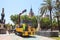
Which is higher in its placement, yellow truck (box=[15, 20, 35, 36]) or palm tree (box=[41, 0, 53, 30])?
palm tree (box=[41, 0, 53, 30])

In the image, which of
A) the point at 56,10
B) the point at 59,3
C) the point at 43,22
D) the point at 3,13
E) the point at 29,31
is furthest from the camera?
the point at 43,22

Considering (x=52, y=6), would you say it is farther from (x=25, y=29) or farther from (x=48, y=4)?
(x=25, y=29)

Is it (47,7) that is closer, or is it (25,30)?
(25,30)

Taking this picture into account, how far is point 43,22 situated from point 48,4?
3434 centimetres

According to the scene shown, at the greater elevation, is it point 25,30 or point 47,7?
point 47,7

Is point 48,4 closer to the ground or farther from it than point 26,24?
farther from it

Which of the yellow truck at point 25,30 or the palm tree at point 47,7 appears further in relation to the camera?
the palm tree at point 47,7

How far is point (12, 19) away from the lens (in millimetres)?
95500

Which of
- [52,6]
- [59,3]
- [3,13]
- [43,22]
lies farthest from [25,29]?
[43,22]

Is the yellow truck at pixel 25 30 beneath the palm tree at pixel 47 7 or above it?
beneath

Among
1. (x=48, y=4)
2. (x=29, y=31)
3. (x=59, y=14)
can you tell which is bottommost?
(x=29, y=31)

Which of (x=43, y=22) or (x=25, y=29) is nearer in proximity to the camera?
(x=25, y=29)

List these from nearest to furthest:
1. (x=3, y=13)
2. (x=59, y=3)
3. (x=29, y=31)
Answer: (x=29, y=31) < (x=59, y=3) < (x=3, y=13)

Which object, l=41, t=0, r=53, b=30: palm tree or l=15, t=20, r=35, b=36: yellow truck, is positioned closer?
l=15, t=20, r=35, b=36: yellow truck
